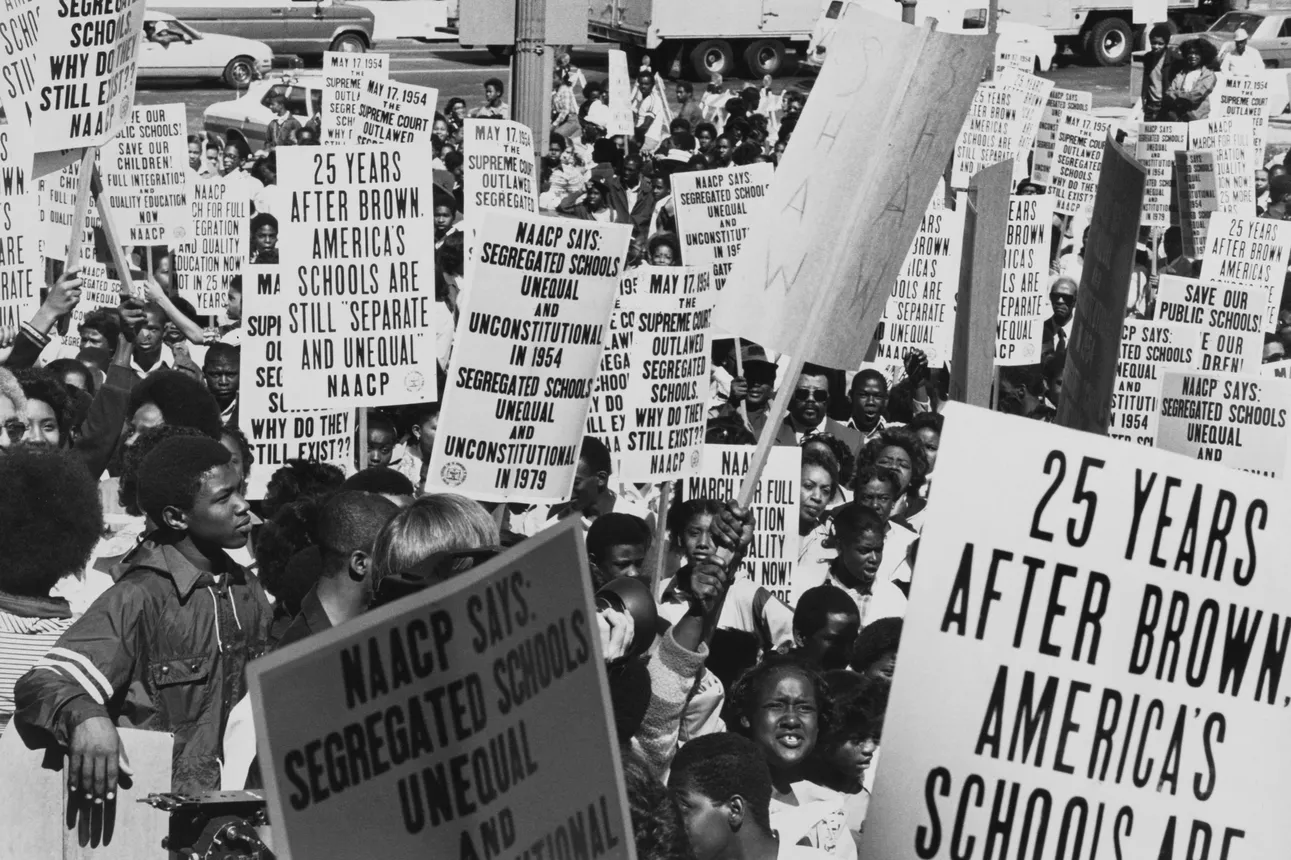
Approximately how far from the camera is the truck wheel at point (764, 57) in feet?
105

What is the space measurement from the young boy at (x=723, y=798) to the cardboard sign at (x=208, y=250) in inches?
315

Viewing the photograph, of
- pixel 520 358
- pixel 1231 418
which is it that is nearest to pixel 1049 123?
pixel 1231 418

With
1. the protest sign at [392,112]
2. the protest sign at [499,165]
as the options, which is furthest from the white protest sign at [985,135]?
the protest sign at [499,165]

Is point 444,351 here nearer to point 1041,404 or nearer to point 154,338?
point 154,338

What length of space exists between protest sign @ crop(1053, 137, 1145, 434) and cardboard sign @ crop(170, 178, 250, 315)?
749 cm

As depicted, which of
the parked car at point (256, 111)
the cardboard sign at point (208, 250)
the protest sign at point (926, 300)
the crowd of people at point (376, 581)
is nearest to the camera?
the crowd of people at point (376, 581)

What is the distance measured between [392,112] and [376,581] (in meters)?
10.9

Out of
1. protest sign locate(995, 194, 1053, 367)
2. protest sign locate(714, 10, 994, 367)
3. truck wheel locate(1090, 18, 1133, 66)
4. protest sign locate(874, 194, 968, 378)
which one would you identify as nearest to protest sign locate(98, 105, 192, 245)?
protest sign locate(874, 194, 968, 378)

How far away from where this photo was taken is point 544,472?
697 cm

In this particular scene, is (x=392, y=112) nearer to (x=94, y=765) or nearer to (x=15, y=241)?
(x=15, y=241)

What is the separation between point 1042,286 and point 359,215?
15.5 feet

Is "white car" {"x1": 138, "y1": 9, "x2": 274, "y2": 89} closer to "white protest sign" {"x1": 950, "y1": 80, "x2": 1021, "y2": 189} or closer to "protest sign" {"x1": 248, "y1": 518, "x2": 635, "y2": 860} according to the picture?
"white protest sign" {"x1": 950, "y1": 80, "x2": 1021, "y2": 189}

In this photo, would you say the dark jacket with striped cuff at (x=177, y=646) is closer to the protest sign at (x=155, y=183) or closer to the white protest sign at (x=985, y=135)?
the protest sign at (x=155, y=183)

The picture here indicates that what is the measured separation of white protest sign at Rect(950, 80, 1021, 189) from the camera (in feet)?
52.7
